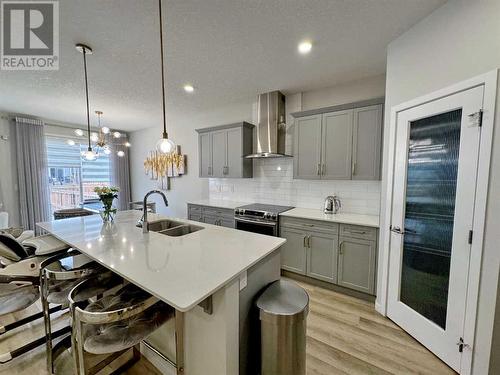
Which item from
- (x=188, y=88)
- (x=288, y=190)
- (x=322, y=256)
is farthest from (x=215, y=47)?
(x=322, y=256)

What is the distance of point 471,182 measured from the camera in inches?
57.7

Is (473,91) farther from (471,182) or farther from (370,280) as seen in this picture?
(370,280)

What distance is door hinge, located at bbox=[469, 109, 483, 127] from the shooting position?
1.41 metres

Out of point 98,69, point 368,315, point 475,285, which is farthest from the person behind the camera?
point 98,69

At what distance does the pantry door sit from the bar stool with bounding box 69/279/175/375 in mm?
2135

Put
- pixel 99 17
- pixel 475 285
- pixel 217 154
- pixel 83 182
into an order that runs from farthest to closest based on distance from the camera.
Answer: pixel 83 182 < pixel 217 154 < pixel 99 17 < pixel 475 285

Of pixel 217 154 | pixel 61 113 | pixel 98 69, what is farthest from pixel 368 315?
pixel 61 113

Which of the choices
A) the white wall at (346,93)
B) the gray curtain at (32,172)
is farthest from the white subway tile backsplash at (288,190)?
the gray curtain at (32,172)

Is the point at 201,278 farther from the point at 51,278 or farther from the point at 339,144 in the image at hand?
A: the point at 339,144

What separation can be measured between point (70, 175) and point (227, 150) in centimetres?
449

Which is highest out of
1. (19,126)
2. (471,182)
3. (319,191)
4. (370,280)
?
(19,126)

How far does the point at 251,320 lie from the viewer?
57.4 inches

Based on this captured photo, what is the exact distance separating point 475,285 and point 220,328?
1791 mm

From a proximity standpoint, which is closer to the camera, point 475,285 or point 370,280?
point 475,285
